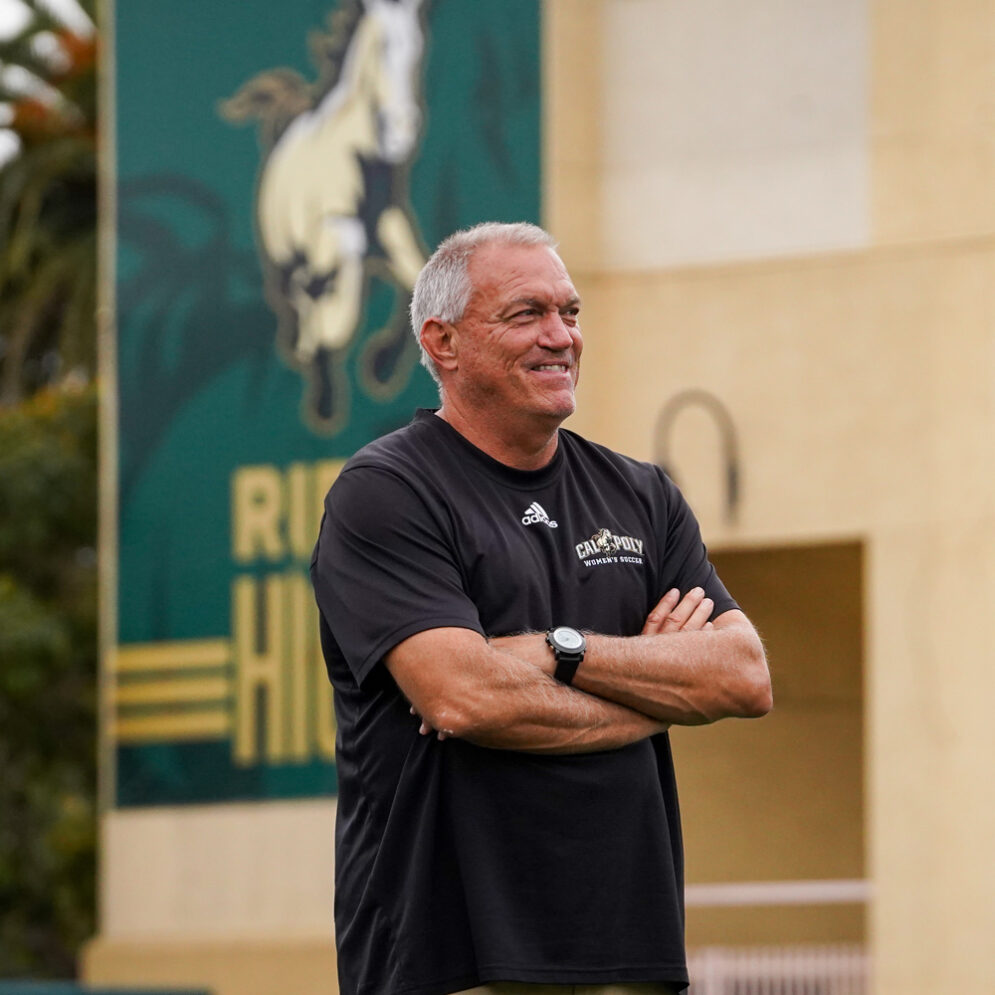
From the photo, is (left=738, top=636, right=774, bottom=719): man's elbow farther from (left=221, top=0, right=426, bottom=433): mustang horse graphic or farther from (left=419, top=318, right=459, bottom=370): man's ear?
(left=221, top=0, right=426, bottom=433): mustang horse graphic

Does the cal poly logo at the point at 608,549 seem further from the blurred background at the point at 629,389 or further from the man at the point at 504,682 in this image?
the blurred background at the point at 629,389

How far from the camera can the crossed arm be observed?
14.3 ft

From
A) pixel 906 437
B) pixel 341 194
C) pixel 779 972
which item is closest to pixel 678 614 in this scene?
pixel 779 972

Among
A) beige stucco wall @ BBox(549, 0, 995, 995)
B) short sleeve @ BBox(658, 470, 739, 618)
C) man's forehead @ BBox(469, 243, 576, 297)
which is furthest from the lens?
beige stucco wall @ BBox(549, 0, 995, 995)

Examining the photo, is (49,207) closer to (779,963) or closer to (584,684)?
(779,963)

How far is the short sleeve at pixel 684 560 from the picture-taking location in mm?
4938

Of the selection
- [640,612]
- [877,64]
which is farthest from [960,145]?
[640,612]

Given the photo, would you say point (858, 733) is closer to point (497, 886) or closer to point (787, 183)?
point (787, 183)

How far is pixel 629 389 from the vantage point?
46.1ft

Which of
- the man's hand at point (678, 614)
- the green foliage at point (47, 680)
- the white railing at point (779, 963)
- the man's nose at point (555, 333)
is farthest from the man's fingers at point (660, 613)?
the green foliage at point (47, 680)

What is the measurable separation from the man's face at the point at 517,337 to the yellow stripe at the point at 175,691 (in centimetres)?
1055

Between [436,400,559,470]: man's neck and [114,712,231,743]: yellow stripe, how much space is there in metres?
10.6

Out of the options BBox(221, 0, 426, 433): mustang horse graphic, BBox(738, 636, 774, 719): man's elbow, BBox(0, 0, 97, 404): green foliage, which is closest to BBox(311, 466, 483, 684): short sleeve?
BBox(738, 636, 774, 719): man's elbow

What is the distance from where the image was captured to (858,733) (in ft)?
50.1
